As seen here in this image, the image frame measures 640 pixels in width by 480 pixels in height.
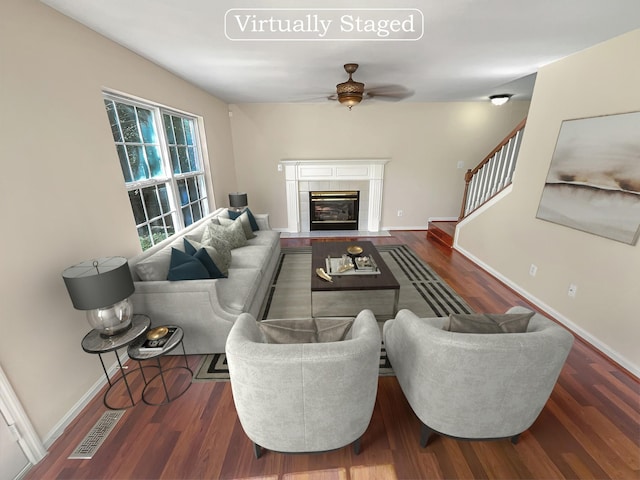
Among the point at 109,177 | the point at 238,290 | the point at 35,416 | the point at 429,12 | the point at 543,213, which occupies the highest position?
the point at 429,12

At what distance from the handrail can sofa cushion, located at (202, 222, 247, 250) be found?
3460 millimetres

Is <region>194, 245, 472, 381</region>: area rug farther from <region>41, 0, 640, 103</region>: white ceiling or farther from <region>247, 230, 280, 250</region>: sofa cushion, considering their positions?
<region>41, 0, 640, 103</region>: white ceiling

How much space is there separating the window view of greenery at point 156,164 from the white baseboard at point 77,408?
1.18 meters

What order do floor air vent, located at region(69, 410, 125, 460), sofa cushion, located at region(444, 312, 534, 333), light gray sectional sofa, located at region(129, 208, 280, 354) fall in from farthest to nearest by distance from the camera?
light gray sectional sofa, located at region(129, 208, 280, 354) → floor air vent, located at region(69, 410, 125, 460) → sofa cushion, located at region(444, 312, 534, 333)

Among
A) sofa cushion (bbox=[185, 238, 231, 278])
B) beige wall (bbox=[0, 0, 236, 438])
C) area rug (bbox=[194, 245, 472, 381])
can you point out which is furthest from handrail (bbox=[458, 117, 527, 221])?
beige wall (bbox=[0, 0, 236, 438])

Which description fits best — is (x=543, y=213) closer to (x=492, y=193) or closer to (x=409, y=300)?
(x=492, y=193)

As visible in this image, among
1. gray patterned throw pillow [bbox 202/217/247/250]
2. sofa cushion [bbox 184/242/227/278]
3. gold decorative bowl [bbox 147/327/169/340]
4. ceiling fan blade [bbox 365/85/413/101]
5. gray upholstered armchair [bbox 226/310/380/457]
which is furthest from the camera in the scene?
ceiling fan blade [bbox 365/85/413/101]

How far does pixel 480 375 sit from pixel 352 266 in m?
1.66

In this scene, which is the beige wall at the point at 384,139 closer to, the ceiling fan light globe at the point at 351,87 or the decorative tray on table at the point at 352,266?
the ceiling fan light globe at the point at 351,87

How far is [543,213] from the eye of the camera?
275 centimetres

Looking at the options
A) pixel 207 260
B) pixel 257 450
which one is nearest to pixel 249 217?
pixel 207 260

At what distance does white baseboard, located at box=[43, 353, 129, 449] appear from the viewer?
1560 mm

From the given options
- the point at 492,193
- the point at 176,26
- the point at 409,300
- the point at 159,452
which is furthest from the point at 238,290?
the point at 492,193

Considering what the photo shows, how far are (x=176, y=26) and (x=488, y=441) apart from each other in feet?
11.1
